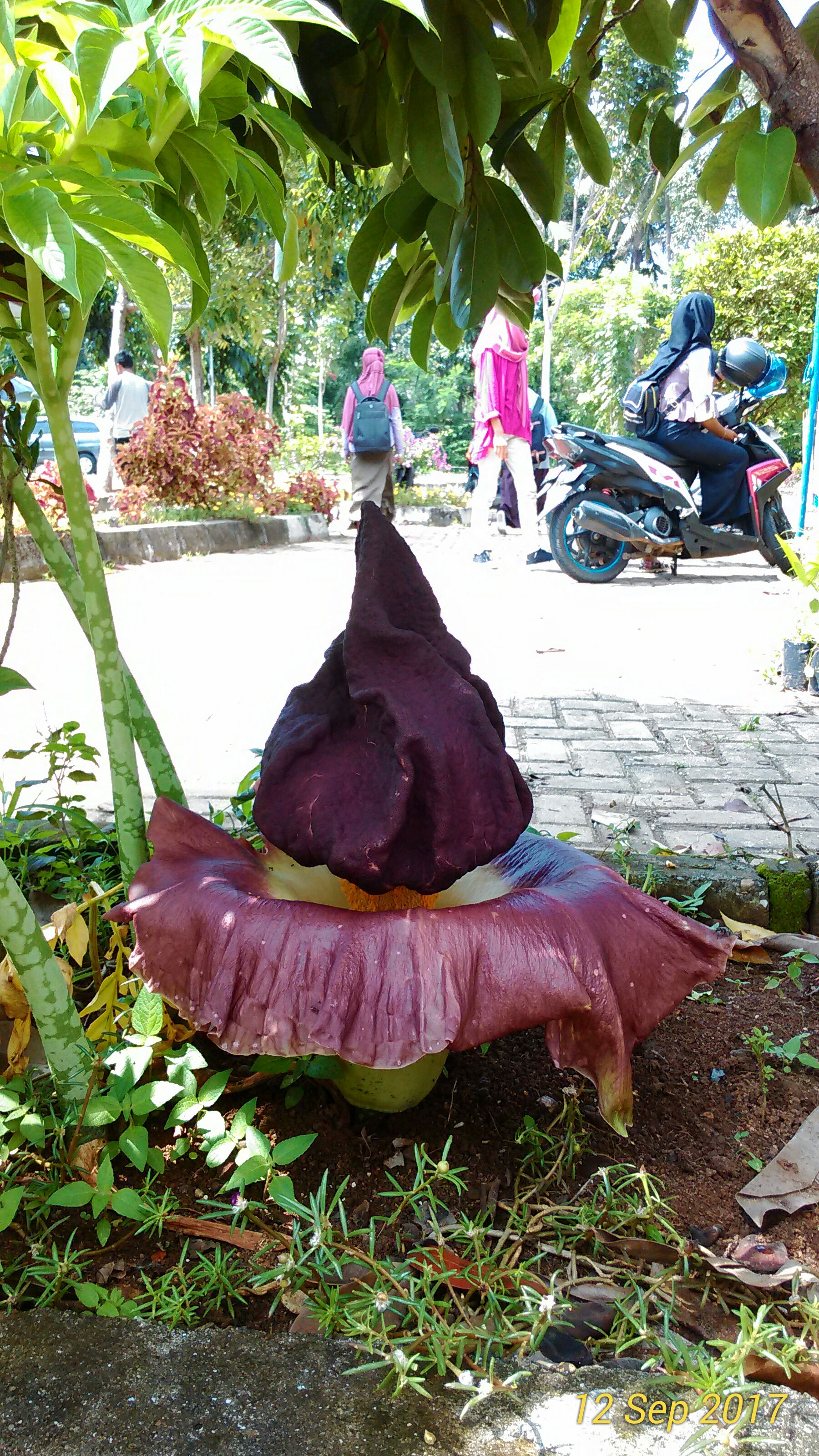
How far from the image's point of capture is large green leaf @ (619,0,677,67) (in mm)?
1927

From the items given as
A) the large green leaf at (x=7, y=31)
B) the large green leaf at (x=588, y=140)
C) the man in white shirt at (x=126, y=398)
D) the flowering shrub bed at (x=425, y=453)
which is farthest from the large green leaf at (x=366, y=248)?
the flowering shrub bed at (x=425, y=453)

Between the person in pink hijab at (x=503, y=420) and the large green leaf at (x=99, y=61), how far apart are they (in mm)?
8028

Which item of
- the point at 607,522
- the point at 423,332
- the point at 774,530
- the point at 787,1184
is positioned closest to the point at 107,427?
the point at 607,522

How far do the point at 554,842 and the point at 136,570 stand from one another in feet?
27.5

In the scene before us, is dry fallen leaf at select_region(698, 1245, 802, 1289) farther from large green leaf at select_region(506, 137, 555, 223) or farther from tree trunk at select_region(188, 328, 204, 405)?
tree trunk at select_region(188, 328, 204, 405)

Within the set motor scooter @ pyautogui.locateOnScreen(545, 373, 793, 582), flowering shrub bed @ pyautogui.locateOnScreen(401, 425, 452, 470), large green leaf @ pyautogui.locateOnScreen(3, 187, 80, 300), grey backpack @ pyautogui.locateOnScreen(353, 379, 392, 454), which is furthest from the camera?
flowering shrub bed @ pyautogui.locateOnScreen(401, 425, 452, 470)

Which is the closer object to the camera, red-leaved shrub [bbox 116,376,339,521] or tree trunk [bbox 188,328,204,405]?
red-leaved shrub [bbox 116,376,339,521]

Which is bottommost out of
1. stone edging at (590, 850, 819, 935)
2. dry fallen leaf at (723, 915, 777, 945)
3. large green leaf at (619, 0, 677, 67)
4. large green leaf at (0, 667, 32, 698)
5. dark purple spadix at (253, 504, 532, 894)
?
dry fallen leaf at (723, 915, 777, 945)

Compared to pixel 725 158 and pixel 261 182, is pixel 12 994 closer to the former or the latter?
pixel 261 182

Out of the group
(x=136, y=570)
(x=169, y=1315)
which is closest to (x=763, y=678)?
(x=169, y=1315)

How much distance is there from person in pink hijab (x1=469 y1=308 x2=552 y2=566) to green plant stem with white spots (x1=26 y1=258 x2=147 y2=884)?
7680mm

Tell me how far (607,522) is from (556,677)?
3.58 m

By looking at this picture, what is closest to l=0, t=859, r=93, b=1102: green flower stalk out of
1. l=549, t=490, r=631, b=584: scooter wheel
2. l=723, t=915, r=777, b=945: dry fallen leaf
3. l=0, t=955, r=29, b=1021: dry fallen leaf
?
l=0, t=955, r=29, b=1021: dry fallen leaf

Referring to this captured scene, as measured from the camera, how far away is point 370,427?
11.2 m
